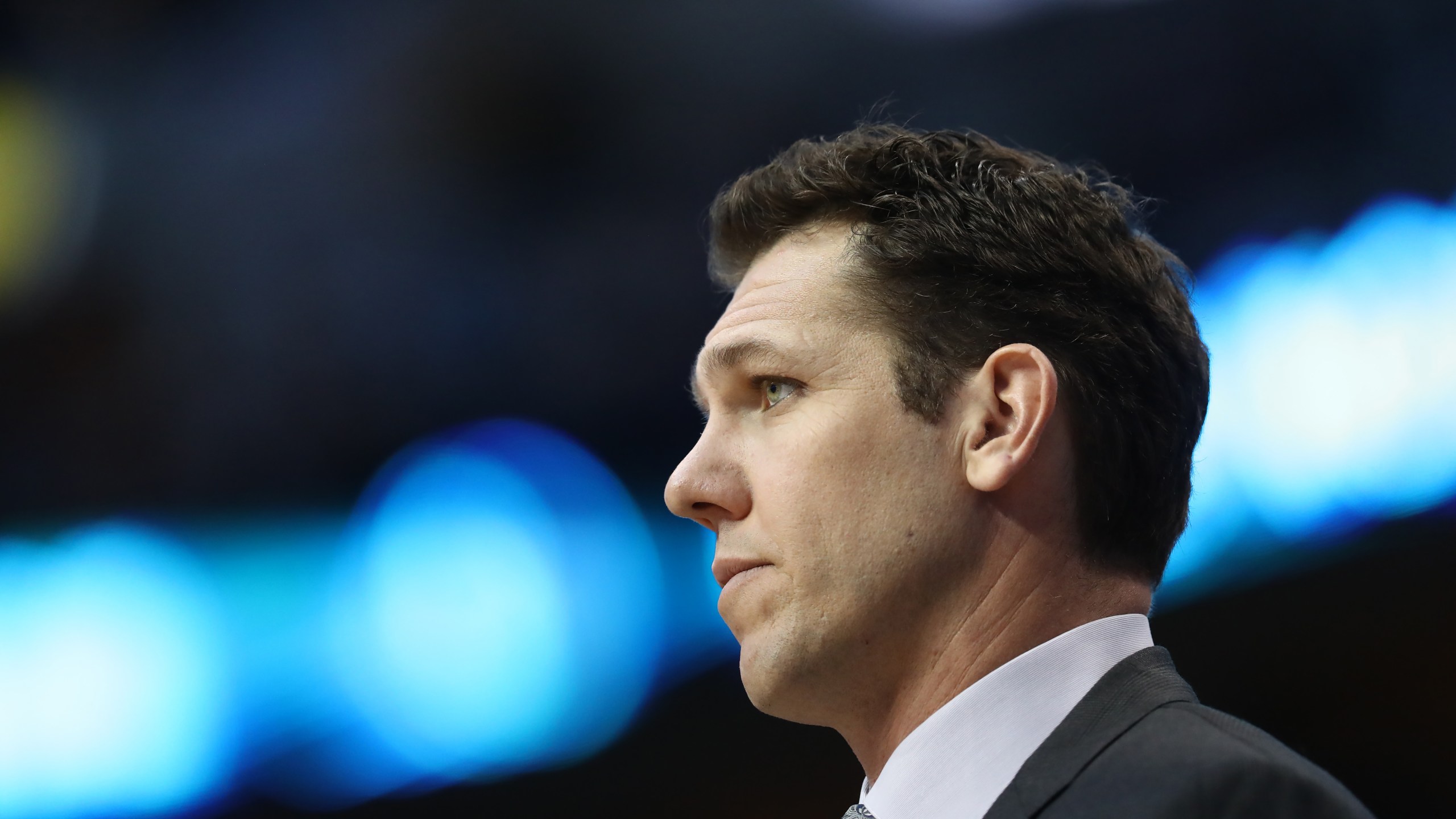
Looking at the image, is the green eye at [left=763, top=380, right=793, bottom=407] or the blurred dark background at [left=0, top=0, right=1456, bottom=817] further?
the blurred dark background at [left=0, top=0, right=1456, bottom=817]

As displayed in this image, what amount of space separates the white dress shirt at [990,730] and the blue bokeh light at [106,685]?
2.76 metres

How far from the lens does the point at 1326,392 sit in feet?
11.8

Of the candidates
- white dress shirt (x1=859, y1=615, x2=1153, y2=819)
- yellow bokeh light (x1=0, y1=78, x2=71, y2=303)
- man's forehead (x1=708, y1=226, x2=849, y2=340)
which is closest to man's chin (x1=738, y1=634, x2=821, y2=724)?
white dress shirt (x1=859, y1=615, x2=1153, y2=819)

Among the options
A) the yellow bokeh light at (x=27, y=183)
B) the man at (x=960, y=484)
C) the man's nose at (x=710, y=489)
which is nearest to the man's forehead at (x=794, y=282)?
the man at (x=960, y=484)

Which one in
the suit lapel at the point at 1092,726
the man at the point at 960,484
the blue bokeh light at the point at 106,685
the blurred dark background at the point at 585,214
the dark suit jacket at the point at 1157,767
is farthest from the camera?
the blurred dark background at the point at 585,214

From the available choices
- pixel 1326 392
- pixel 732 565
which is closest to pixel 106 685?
pixel 732 565

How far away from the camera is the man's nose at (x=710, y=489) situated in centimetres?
150

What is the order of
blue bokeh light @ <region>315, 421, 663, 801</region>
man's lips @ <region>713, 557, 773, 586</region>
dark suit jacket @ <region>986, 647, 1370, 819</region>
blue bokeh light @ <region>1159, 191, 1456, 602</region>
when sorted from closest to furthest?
1. dark suit jacket @ <region>986, 647, 1370, 819</region>
2. man's lips @ <region>713, 557, 773, 586</region>
3. blue bokeh light @ <region>315, 421, 663, 801</region>
4. blue bokeh light @ <region>1159, 191, 1456, 602</region>

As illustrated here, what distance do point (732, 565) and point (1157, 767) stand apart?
1.95 feet

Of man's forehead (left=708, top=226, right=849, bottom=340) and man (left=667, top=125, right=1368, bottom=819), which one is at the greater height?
man's forehead (left=708, top=226, right=849, bottom=340)

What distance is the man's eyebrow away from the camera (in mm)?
1544

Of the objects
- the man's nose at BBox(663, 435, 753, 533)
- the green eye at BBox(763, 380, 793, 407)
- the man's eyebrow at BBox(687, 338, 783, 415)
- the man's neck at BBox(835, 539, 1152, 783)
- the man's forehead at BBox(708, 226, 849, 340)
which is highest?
the man's forehead at BBox(708, 226, 849, 340)

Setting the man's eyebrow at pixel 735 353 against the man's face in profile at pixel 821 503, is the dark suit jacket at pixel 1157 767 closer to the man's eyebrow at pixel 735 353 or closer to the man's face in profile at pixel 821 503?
the man's face in profile at pixel 821 503

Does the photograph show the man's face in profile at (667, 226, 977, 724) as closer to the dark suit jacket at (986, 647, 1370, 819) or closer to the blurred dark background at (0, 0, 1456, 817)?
the dark suit jacket at (986, 647, 1370, 819)
